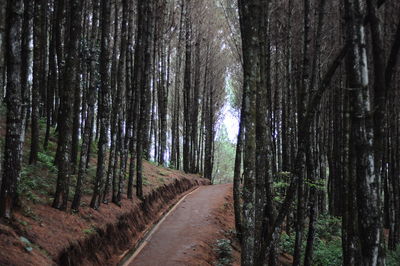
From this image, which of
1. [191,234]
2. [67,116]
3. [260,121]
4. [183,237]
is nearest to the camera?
[260,121]

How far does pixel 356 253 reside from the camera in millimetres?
6156

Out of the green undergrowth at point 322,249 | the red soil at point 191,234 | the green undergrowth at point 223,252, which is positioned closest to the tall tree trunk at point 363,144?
the red soil at point 191,234

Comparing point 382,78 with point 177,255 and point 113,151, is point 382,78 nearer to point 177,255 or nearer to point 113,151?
point 177,255

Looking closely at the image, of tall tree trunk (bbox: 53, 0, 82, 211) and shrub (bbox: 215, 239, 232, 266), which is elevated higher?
tall tree trunk (bbox: 53, 0, 82, 211)

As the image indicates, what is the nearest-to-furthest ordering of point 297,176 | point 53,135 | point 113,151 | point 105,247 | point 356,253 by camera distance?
1. point 356,253
2. point 297,176
3. point 105,247
4. point 113,151
5. point 53,135

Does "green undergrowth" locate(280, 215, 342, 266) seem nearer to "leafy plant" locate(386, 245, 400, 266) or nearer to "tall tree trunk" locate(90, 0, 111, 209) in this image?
"leafy plant" locate(386, 245, 400, 266)

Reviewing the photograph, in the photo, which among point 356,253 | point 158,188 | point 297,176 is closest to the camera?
point 356,253

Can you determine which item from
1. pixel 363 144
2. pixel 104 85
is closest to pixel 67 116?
pixel 104 85

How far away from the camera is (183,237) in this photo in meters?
11.4

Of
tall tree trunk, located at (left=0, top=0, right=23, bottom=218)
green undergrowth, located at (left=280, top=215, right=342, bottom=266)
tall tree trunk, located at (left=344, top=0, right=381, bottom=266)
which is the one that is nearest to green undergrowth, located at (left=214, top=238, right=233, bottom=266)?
green undergrowth, located at (left=280, top=215, right=342, bottom=266)

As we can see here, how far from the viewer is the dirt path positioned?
945 cm

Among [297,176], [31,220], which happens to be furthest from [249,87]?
[31,220]

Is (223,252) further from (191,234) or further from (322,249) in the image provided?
(322,249)

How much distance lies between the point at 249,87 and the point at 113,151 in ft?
21.3
